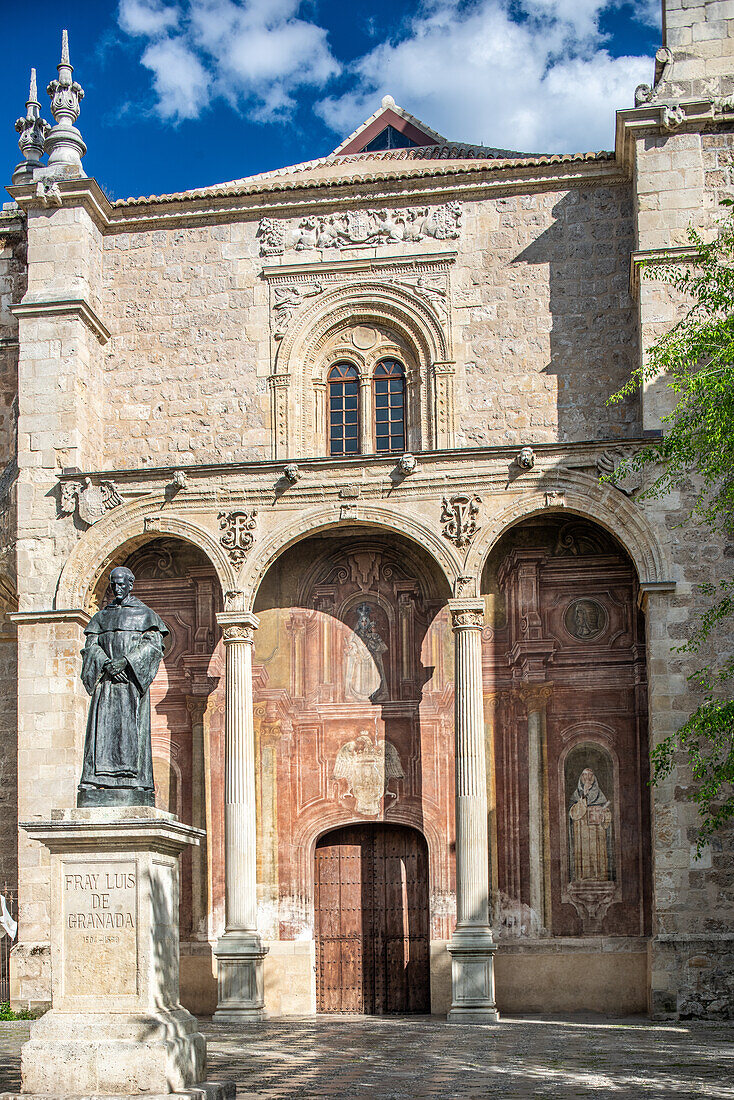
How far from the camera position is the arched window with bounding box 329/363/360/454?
20750mm

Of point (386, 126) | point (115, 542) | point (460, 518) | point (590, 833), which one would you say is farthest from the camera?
point (386, 126)

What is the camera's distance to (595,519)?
18.4 meters

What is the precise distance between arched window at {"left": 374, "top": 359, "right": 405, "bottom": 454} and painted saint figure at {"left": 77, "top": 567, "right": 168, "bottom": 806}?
9901 mm

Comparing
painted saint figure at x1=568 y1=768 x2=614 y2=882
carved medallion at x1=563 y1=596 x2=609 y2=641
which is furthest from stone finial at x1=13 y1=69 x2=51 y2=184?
painted saint figure at x1=568 y1=768 x2=614 y2=882

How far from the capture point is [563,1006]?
18.6 metres

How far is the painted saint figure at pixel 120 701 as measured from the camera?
1030cm

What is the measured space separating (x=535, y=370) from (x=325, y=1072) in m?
10.5

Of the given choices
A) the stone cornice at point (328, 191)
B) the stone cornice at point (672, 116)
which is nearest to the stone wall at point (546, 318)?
the stone cornice at point (328, 191)

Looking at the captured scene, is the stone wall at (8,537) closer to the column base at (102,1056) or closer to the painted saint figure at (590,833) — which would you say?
the painted saint figure at (590,833)

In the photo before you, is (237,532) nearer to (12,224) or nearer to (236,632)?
(236,632)

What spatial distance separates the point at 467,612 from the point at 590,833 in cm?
340

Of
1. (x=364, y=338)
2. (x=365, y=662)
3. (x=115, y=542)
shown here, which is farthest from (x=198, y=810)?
(x=364, y=338)

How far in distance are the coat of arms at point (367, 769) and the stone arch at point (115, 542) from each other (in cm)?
300

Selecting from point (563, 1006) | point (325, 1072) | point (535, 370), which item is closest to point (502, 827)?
point (563, 1006)
